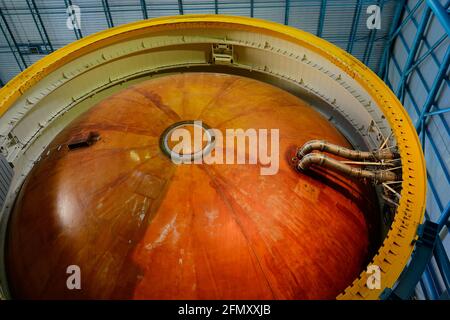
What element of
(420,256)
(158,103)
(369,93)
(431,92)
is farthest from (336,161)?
(431,92)

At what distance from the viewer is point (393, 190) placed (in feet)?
22.9

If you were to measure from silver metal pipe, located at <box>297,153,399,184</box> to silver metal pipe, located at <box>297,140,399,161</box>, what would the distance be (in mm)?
275

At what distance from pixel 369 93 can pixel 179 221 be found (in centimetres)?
630

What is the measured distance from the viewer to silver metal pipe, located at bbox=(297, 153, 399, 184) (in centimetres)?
648

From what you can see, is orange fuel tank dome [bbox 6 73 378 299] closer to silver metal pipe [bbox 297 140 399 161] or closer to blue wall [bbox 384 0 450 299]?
silver metal pipe [bbox 297 140 399 161]

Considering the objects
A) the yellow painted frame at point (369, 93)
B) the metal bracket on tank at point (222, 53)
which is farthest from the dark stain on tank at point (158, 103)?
the metal bracket on tank at point (222, 53)

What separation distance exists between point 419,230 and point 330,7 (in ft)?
44.7

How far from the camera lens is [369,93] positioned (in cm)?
893

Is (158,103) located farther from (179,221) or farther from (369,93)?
(369,93)

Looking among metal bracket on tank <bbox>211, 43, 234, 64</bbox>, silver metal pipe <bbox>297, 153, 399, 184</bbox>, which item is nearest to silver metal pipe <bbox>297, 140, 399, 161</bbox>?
silver metal pipe <bbox>297, 153, 399, 184</bbox>

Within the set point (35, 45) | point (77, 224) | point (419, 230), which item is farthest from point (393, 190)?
point (35, 45)

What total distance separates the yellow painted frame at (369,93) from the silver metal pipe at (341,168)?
38cm

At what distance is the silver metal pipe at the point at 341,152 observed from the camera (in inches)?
268

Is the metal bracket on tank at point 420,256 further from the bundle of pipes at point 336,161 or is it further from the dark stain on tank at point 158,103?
the dark stain on tank at point 158,103
